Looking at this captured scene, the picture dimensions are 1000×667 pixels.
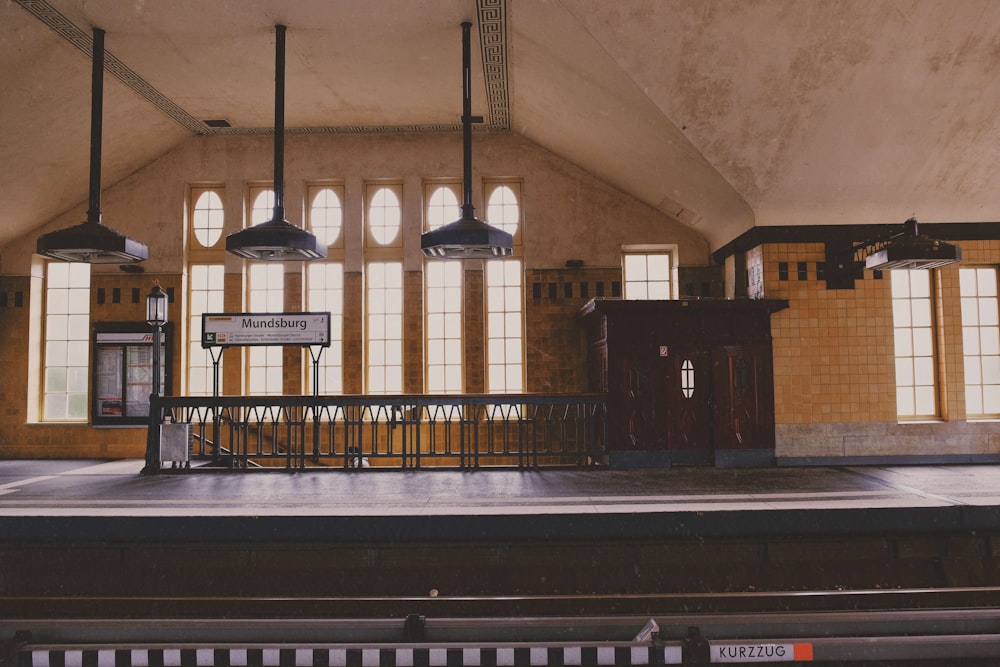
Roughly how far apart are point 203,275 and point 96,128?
4.32 m

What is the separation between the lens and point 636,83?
7.11 metres

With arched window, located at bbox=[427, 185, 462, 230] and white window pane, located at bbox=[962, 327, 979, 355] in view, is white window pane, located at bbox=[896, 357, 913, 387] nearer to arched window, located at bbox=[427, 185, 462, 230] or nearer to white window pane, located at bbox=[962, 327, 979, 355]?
white window pane, located at bbox=[962, 327, 979, 355]

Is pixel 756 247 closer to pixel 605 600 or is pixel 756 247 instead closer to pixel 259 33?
pixel 605 600

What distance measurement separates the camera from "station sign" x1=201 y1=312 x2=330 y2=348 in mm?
7887

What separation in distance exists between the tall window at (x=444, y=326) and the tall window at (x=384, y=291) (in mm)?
513

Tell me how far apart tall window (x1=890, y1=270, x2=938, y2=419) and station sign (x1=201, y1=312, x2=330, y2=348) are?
785cm

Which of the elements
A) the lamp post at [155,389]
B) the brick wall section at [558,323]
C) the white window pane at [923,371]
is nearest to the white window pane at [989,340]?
the white window pane at [923,371]

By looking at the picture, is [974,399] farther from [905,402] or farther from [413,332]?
[413,332]

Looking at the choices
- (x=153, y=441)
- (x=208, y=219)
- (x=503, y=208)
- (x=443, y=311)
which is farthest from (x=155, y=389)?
(x=503, y=208)

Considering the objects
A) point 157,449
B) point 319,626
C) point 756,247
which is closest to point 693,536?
point 319,626

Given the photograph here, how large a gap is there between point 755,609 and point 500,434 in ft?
20.4

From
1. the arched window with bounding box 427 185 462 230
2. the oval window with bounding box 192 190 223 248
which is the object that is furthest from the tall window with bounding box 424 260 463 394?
the oval window with bounding box 192 190 223 248

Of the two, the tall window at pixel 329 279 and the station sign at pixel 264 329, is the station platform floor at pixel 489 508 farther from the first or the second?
the tall window at pixel 329 279

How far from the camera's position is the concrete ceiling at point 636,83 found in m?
6.54
